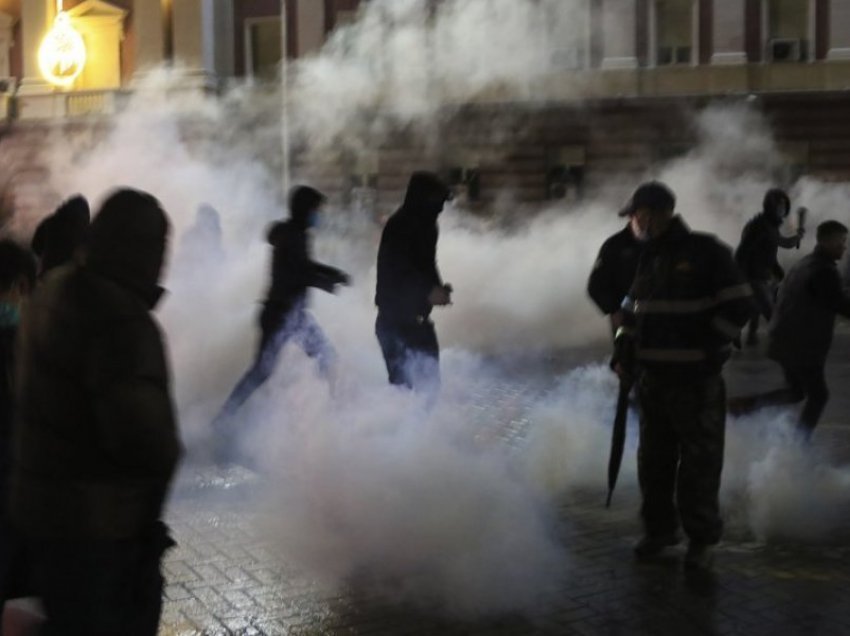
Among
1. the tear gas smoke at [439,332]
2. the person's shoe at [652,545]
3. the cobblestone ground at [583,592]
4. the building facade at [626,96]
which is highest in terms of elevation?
the building facade at [626,96]

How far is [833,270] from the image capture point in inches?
240

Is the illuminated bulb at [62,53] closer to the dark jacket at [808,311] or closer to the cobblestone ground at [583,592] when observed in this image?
the cobblestone ground at [583,592]

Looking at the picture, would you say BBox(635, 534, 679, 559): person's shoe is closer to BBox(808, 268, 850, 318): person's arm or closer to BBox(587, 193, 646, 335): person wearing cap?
BBox(587, 193, 646, 335): person wearing cap

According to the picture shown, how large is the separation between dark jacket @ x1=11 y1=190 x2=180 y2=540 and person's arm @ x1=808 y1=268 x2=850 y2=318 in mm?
4527

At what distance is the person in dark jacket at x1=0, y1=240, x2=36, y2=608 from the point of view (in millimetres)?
3441

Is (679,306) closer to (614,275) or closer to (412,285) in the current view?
(614,275)

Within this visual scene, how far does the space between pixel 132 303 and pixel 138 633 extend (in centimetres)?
85

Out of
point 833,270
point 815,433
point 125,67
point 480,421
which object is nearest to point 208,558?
point 480,421

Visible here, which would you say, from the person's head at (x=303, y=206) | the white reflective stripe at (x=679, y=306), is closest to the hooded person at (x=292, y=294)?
the person's head at (x=303, y=206)

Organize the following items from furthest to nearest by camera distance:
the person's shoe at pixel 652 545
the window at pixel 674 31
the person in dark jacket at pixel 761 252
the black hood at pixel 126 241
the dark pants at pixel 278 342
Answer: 1. the window at pixel 674 31
2. the person in dark jacket at pixel 761 252
3. the dark pants at pixel 278 342
4. the person's shoe at pixel 652 545
5. the black hood at pixel 126 241

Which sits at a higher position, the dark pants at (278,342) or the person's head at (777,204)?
the person's head at (777,204)

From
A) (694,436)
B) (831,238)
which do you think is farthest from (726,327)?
(831,238)

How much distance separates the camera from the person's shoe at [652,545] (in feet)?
16.2

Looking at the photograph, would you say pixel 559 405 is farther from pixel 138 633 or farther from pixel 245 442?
pixel 138 633
